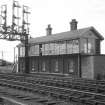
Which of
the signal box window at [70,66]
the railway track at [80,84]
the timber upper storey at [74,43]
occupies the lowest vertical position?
the railway track at [80,84]

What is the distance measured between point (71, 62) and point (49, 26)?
46.2 feet

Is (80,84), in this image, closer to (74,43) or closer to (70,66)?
(70,66)

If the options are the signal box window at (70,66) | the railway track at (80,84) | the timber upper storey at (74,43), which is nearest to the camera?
the railway track at (80,84)

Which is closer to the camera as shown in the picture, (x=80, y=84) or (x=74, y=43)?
(x=80, y=84)

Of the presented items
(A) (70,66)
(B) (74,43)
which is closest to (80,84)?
(A) (70,66)

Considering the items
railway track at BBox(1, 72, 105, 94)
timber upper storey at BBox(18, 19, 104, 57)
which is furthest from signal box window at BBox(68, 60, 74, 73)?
railway track at BBox(1, 72, 105, 94)

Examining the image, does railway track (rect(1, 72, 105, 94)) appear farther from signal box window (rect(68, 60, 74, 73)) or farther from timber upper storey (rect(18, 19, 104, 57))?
timber upper storey (rect(18, 19, 104, 57))

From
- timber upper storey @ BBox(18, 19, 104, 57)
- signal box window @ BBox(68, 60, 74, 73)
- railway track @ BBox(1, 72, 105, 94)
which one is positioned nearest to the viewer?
railway track @ BBox(1, 72, 105, 94)

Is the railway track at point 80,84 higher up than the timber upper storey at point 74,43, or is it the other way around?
the timber upper storey at point 74,43

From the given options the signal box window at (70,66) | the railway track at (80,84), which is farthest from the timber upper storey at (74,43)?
the railway track at (80,84)

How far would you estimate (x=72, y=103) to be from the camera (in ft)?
32.2

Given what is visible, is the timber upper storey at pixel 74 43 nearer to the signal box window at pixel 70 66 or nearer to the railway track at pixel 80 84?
the signal box window at pixel 70 66

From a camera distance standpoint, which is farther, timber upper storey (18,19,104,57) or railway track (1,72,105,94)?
timber upper storey (18,19,104,57)

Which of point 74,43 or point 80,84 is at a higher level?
point 74,43
